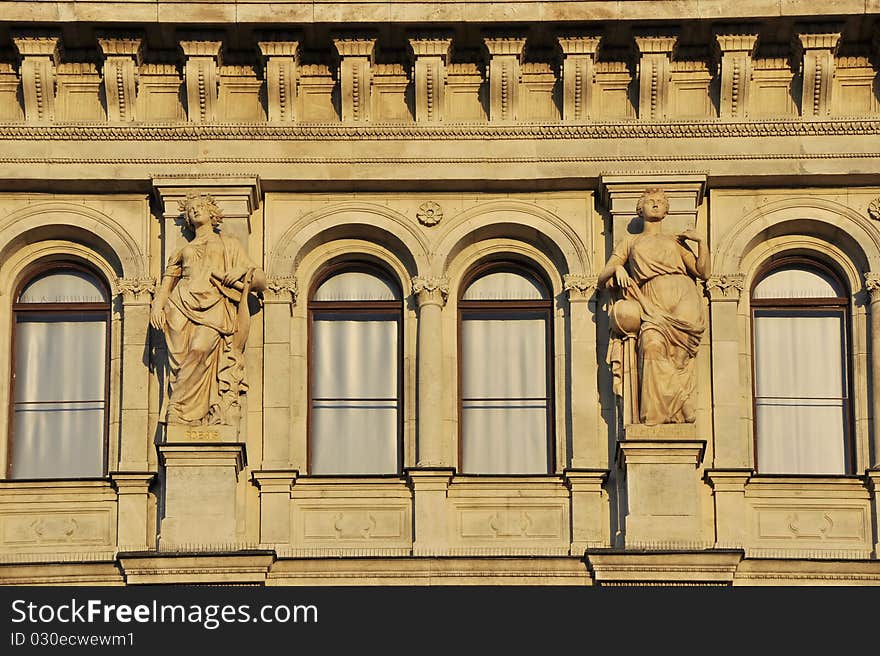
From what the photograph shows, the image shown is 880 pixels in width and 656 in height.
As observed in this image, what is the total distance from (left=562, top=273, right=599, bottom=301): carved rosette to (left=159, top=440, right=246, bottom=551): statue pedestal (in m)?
4.13

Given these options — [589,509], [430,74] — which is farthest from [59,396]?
[589,509]

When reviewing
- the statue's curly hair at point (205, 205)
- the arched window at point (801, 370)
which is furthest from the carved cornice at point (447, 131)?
the arched window at point (801, 370)

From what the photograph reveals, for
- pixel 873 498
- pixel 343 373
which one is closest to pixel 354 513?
pixel 343 373

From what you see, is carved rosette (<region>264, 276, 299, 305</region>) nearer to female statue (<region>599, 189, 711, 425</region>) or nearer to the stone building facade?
the stone building facade

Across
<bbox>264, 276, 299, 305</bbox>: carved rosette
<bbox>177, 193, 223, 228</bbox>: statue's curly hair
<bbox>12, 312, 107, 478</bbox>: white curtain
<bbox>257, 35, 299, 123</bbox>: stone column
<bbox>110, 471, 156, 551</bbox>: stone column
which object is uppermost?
<bbox>257, 35, 299, 123</bbox>: stone column

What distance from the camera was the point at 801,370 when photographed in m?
44.4

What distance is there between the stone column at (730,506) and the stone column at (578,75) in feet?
14.3

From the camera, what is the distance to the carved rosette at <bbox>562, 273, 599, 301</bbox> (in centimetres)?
4412

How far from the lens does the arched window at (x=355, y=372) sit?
44125mm

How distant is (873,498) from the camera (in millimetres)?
43281

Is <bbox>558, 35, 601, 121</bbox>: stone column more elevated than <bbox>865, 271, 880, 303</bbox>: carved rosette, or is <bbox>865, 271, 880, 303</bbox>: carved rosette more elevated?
<bbox>558, 35, 601, 121</bbox>: stone column

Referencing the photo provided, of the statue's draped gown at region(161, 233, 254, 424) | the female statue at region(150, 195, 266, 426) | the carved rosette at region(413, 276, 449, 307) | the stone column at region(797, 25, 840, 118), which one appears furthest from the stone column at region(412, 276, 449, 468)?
the stone column at region(797, 25, 840, 118)

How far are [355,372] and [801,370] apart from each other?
194 inches

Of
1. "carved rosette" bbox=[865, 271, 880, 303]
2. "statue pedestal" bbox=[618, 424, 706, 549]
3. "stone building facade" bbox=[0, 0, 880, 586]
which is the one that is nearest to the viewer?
"statue pedestal" bbox=[618, 424, 706, 549]
